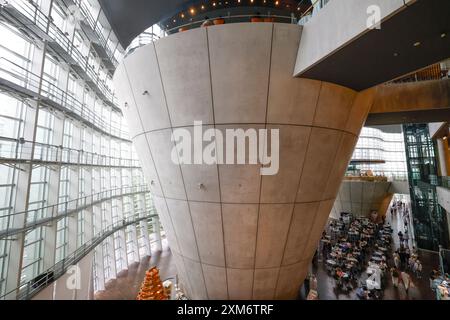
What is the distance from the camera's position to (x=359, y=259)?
17.4 meters

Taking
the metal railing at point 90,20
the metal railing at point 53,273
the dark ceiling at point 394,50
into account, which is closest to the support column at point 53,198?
the metal railing at point 53,273

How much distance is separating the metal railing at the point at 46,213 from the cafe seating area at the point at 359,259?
1678 cm

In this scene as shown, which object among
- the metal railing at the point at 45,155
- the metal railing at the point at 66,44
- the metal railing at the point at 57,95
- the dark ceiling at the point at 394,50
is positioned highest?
the metal railing at the point at 66,44

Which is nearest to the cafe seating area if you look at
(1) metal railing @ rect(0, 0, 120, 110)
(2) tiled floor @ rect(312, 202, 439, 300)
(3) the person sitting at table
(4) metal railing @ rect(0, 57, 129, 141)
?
(3) the person sitting at table

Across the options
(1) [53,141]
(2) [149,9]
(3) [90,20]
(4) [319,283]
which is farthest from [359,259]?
(3) [90,20]

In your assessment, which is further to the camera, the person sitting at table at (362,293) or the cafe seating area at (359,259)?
the cafe seating area at (359,259)

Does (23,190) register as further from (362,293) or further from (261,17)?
(362,293)

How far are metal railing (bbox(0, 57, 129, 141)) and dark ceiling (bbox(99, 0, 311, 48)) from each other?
700cm

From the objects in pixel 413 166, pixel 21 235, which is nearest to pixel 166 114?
pixel 21 235

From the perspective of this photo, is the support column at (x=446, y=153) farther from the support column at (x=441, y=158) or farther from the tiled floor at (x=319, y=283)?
the tiled floor at (x=319, y=283)

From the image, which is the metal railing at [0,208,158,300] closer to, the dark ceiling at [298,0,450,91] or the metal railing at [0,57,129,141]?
the metal railing at [0,57,129,141]

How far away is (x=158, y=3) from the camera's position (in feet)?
49.9

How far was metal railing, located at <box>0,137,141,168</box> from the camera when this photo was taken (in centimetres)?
1040

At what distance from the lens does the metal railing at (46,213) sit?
9703mm
